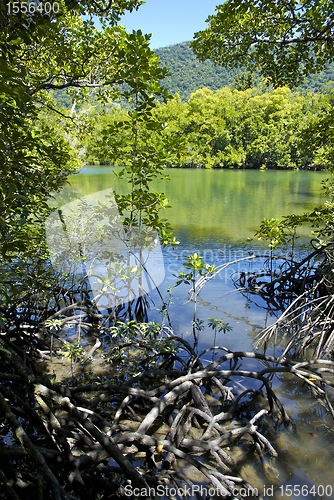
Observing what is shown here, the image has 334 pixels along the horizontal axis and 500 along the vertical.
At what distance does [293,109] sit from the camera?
58.9 metres

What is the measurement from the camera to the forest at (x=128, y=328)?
1.99 meters

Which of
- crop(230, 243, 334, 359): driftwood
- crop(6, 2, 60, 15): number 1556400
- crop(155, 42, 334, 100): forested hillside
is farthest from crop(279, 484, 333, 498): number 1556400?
crop(155, 42, 334, 100): forested hillside

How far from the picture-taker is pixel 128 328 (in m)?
3.71

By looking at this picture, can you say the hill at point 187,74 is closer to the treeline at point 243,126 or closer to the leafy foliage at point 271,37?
the treeline at point 243,126

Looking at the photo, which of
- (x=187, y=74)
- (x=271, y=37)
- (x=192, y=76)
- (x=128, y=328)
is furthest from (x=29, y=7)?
(x=187, y=74)

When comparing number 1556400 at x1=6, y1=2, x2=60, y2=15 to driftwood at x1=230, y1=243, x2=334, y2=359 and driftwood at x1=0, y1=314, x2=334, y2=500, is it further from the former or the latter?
driftwood at x1=230, y1=243, x2=334, y2=359

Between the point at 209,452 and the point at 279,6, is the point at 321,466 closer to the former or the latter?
the point at 209,452

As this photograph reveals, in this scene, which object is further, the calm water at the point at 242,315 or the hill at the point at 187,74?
the hill at the point at 187,74

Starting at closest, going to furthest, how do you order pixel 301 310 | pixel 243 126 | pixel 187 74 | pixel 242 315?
pixel 301 310 < pixel 242 315 < pixel 243 126 < pixel 187 74

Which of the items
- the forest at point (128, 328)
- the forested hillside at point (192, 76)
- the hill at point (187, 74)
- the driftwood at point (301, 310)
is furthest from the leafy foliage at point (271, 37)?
the hill at point (187, 74)

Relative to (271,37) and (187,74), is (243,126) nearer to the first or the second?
(271,37)

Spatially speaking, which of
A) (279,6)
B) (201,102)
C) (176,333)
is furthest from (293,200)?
(201,102)

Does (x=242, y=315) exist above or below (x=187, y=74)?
below

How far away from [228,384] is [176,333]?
4.06ft
